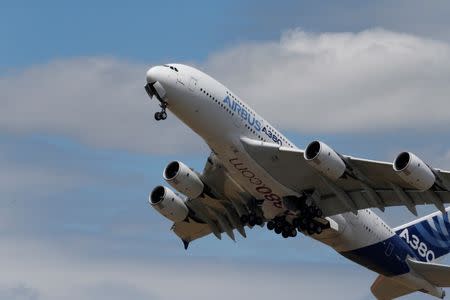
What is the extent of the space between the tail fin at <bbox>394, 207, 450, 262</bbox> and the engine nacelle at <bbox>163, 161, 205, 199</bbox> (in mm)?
10214

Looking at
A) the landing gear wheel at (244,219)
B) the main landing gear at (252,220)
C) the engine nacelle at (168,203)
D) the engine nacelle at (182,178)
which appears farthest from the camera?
the engine nacelle at (168,203)

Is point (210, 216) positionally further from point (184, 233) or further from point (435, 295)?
point (435, 295)

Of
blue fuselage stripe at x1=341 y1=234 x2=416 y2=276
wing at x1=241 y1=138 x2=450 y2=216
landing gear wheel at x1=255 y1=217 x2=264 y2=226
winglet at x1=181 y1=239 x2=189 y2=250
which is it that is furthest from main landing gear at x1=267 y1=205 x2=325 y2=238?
winglet at x1=181 y1=239 x2=189 y2=250

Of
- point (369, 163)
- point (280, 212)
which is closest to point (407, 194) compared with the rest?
point (369, 163)

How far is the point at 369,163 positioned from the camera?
52125mm

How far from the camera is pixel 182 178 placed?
5522cm

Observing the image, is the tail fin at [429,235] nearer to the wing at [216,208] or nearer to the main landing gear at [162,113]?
the wing at [216,208]

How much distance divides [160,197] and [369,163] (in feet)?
33.6

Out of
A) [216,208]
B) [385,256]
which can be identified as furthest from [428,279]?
[216,208]

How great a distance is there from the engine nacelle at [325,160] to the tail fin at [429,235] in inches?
369

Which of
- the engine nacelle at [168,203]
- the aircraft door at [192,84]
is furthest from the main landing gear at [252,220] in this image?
the aircraft door at [192,84]

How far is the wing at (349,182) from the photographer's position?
52.2 meters

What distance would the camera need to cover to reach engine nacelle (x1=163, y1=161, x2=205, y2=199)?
55.1 metres

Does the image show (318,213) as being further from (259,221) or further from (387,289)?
(387,289)
